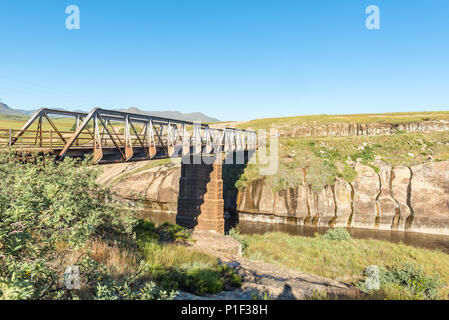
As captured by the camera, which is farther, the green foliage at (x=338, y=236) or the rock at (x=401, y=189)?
the rock at (x=401, y=189)

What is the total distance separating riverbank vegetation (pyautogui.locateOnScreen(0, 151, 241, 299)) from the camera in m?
4.18

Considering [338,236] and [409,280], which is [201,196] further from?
[409,280]

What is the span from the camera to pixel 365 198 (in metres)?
32.7

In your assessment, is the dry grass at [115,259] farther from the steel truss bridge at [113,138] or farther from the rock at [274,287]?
the steel truss bridge at [113,138]

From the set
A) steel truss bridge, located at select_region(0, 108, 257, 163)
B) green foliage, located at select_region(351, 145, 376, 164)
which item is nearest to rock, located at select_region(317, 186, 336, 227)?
green foliage, located at select_region(351, 145, 376, 164)

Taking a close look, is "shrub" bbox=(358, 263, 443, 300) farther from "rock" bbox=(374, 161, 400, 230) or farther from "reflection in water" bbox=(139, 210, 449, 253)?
"rock" bbox=(374, 161, 400, 230)

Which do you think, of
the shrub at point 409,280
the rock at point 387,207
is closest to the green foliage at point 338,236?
the shrub at point 409,280

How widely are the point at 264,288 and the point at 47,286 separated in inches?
259

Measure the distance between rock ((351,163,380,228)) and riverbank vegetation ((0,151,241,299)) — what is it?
1073 inches

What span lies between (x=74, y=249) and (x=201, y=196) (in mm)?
20277

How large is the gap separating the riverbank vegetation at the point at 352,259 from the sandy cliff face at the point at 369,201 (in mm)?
7671

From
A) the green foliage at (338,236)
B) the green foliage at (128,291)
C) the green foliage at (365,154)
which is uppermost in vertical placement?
the green foliage at (365,154)

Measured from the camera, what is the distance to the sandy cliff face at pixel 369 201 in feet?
99.5

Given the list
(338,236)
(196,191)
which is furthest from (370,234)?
(196,191)
